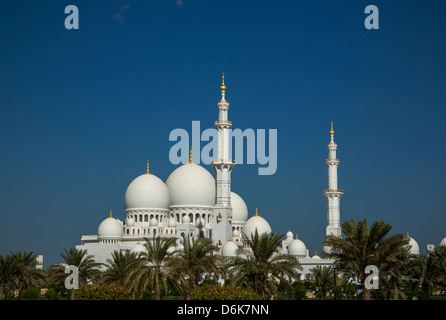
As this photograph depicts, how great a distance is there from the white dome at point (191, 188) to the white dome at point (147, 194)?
117 centimetres

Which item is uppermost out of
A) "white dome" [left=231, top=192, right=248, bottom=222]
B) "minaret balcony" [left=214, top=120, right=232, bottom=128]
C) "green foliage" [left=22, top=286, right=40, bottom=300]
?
"minaret balcony" [left=214, top=120, right=232, bottom=128]

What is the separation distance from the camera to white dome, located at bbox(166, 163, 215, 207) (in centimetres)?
7100

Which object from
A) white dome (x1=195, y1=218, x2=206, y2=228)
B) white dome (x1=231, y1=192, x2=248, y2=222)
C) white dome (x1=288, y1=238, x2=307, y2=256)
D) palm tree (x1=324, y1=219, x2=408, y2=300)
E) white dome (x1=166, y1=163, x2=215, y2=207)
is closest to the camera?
palm tree (x1=324, y1=219, x2=408, y2=300)

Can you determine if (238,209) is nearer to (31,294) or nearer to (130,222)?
(130,222)

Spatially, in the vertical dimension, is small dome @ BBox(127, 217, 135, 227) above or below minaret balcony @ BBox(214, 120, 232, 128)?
below

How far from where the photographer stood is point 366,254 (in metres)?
30.6

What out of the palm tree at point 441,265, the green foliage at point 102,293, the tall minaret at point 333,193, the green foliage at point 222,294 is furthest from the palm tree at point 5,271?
the tall minaret at point 333,193

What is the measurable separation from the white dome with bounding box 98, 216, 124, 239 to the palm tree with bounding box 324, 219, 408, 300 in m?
39.4

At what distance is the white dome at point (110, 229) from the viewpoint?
6664cm

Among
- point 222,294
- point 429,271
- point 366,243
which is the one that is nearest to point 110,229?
point 429,271

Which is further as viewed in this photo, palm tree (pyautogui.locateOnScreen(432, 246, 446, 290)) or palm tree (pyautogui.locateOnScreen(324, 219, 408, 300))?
palm tree (pyautogui.locateOnScreen(432, 246, 446, 290))

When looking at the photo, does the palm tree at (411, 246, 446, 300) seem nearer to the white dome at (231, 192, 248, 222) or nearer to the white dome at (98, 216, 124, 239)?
the white dome at (98, 216, 124, 239)

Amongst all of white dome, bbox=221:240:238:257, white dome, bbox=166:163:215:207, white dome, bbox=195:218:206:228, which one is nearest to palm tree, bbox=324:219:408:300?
white dome, bbox=221:240:238:257

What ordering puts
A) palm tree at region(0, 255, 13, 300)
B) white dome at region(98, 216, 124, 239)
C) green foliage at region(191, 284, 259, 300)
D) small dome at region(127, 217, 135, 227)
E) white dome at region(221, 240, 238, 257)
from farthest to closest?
small dome at region(127, 217, 135, 227) → white dome at region(98, 216, 124, 239) → white dome at region(221, 240, 238, 257) → palm tree at region(0, 255, 13, 300) → green foliage at region(191, 284, 259, 300)
